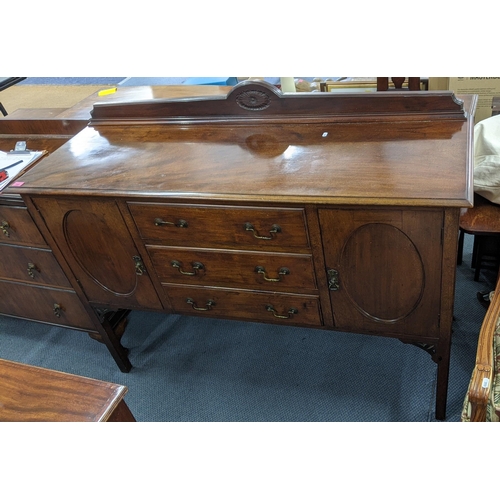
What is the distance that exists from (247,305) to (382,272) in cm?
41

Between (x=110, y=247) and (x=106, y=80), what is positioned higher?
(x=110, y=247)

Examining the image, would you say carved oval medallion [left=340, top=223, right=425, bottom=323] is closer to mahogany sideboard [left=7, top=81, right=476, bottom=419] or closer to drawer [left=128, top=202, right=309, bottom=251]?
mahogany sideboard [left=7, top=81, right=476, bottom=419]

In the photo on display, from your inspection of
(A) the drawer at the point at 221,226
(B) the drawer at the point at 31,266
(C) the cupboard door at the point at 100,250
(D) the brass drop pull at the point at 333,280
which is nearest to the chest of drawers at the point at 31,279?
(B) the drawer at the point at 31,266

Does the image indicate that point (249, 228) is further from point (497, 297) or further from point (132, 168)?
point (497, 297)

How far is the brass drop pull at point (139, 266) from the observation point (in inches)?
55.8

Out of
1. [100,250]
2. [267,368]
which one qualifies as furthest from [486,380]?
[100,250]

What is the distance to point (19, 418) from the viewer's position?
3.01 ft

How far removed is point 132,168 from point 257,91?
386mm

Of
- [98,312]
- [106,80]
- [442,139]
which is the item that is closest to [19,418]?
[98,312]

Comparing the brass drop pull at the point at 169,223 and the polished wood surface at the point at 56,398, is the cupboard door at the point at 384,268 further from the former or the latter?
the polished wood surface at the point at 56,398

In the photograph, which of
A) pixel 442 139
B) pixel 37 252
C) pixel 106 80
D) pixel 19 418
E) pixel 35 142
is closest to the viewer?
pixel 19 418

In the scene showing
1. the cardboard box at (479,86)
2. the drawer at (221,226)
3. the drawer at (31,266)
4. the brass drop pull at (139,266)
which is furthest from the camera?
the cardboard box at (479,86)

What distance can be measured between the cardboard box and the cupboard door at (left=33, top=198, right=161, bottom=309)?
143 cm

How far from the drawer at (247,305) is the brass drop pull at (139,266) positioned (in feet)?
0.29
